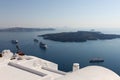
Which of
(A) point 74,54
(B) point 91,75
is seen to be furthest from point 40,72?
(A) point 74,54

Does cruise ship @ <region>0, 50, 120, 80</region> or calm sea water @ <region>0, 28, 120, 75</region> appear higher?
cruise ship @ <region>0, 50, 120, 80</region>

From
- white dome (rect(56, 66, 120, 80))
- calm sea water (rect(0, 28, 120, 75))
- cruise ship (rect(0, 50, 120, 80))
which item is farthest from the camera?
calm sea water (rect(0, 28, 120, 75))

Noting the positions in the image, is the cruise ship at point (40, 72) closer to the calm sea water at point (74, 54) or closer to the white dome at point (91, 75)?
the white dome at point (91, 75)

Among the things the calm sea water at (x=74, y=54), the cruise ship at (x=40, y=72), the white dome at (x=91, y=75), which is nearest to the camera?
the white dome at (x=91, y=75)

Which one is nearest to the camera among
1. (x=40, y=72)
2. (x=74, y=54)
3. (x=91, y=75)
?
(x=91, y=75)

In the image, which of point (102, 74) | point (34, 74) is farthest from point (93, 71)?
point (34, 74)

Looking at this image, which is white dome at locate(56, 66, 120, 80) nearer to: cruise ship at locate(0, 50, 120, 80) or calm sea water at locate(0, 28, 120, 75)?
cruise ship at locate(0, 50, 120, 80)

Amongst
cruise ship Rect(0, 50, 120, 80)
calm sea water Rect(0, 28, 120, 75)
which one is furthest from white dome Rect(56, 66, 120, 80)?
calm sea water Rect(0, 28, 120, 75)

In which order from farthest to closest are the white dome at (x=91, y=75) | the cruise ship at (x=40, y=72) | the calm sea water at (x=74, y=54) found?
1. the calm sea water at (x=74, y=54)
2. the cruise ship at (x=40, y=72)
3. the white dome at (x=91, y=75)

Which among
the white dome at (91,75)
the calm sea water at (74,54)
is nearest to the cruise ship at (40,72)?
the white dome at (91,75)

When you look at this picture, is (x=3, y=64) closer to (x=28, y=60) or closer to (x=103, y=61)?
(x=28, y=60)

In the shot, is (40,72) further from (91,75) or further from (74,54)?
(74,54)
